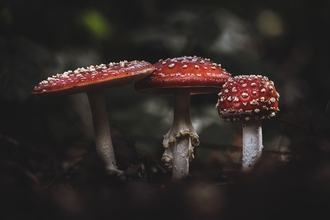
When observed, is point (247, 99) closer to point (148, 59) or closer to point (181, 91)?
point (181, 91)

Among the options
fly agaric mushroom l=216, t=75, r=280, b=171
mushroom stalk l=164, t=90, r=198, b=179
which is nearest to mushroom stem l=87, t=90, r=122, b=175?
mushroom stalk l=164, t=90, r=198, b=179

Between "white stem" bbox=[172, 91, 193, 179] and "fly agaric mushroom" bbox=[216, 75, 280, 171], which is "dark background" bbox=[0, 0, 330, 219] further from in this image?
"fly agaric mushroom" bbox=[216, 75, 280, 171]

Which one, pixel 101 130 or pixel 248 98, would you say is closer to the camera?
pixel 248 98

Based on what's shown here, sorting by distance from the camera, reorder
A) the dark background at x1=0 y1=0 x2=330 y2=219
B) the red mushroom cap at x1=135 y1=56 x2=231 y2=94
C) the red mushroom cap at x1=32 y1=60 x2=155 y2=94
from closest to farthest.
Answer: the red mushroom cap at x1=32 y1=60 x2=155 y2=94
the red mushroom cap at x1=135 y1=56 x2=231 y2=94
the dark background at x1=0 y1=0 x2=330 y2=219

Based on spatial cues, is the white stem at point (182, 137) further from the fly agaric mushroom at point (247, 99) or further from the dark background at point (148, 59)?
the fly agaric mushroom at point (247, 99)

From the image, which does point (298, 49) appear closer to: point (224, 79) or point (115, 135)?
point (224, 79)

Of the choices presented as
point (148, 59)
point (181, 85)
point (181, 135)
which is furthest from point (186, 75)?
point (148, 59)
